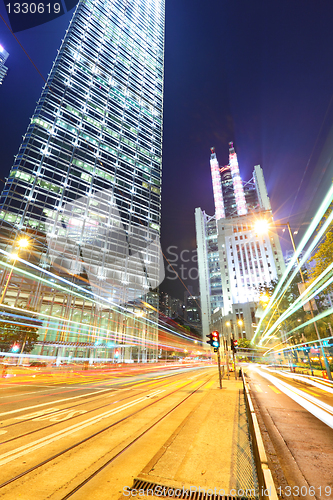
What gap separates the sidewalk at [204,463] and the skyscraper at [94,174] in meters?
37.9

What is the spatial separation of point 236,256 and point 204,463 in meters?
110

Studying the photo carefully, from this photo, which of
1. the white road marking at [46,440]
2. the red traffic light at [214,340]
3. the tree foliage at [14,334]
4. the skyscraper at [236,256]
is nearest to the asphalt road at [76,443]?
the white road marking at [46,440]

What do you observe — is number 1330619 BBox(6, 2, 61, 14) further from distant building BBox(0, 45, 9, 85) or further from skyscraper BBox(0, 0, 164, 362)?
distant building BBox(0, 45, 9, 85)

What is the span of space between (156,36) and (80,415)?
5627 inches

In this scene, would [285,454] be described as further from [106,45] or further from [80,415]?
[106,45]

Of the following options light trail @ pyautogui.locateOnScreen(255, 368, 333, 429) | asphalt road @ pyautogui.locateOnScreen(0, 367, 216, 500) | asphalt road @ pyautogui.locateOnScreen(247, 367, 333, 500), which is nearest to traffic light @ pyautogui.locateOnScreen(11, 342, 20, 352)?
asphalt road @ pyautogui.locateOnScreen(0, 367, 216, 500)

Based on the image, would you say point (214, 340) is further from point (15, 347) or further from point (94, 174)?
point (94, 174)

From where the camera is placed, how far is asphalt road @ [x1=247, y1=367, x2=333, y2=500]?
3.99 meters

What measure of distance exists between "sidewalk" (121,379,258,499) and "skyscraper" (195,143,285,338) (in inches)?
3019

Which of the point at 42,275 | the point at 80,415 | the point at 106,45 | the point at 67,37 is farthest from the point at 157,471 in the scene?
the point at 106,45

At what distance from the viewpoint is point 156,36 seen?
343 ft

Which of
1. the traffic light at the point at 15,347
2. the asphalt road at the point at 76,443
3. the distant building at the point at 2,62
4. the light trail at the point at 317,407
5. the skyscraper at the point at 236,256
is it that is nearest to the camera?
the asphalt road at the point at 76,443

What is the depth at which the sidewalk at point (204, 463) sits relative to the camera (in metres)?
3.77

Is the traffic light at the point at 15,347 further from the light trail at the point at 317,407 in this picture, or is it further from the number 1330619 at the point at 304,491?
the number 1330619 at the point at 304,491
